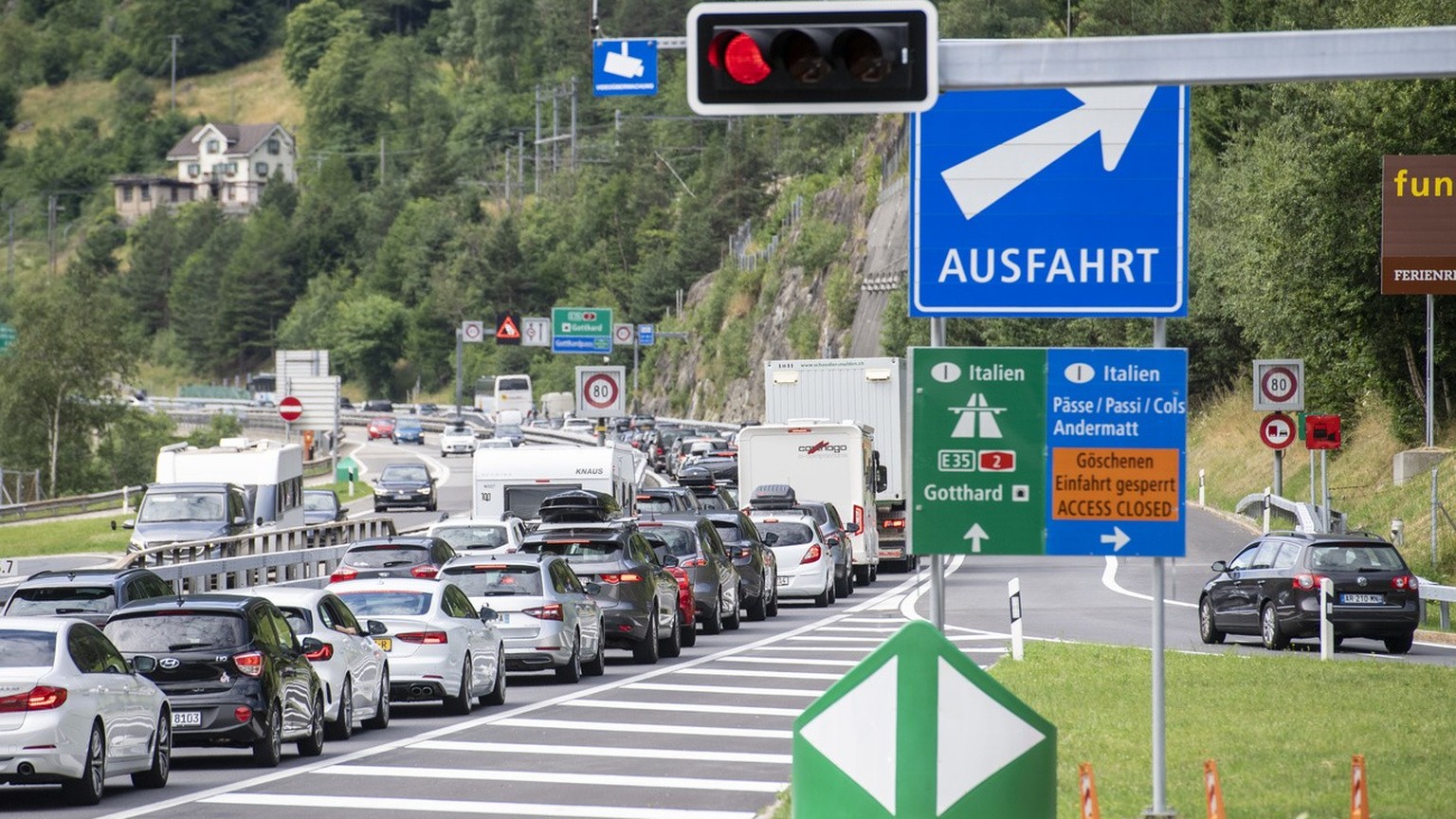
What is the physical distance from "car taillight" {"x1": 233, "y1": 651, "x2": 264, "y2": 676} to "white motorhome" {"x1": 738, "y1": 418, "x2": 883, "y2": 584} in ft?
83.8

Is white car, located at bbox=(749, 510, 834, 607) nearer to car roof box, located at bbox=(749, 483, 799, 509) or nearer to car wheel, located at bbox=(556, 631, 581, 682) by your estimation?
car roof box, located at bbox=(749, 483, 799, 509)

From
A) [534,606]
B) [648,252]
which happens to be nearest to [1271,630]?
[534,606]

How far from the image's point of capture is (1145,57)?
32.9 feet

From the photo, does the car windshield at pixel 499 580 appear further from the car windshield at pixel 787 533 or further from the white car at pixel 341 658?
the car windshield at pixel 787 533

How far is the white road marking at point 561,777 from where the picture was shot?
16213mm

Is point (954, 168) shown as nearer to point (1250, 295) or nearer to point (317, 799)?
point (317, 799)

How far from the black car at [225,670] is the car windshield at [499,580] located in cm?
601

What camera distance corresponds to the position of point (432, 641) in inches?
851

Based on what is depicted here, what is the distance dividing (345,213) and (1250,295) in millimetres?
144405

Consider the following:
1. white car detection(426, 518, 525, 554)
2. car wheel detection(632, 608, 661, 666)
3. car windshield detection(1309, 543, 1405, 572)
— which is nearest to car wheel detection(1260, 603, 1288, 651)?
car windshield detection(1309, 543, 1405, 572)

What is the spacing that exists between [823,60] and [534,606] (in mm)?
15624

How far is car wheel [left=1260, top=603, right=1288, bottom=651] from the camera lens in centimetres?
2745

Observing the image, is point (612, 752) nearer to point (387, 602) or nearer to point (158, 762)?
point (158, 762)

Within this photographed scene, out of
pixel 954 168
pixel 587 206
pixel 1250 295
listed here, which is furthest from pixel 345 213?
pixel 954 168
